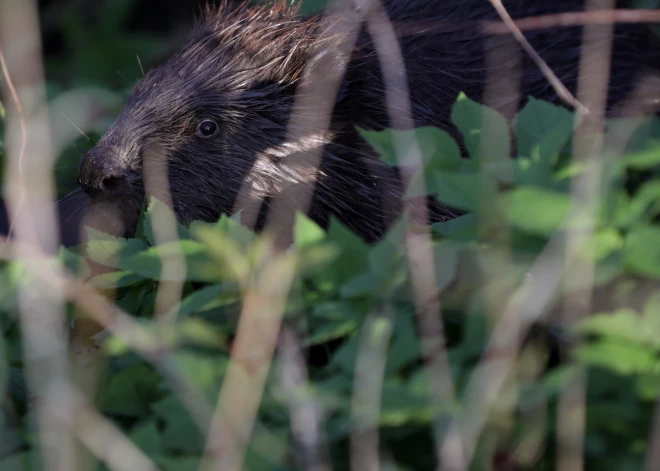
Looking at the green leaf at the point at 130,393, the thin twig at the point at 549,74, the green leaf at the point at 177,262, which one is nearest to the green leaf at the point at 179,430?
the green leaf at the point at 130,393

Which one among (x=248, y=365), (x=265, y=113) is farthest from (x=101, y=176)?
(x=248, y=365)

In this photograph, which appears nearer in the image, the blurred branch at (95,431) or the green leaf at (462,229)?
the blurred branch at (95,431)

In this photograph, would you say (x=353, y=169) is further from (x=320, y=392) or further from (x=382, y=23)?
(x=320, y=392)

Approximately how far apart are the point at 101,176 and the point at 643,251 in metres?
1.63

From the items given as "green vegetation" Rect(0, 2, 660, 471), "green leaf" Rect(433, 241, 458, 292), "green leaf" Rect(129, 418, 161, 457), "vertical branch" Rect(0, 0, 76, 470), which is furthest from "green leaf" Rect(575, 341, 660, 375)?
"vertical branch" Rect(0, 0, 76, 470)

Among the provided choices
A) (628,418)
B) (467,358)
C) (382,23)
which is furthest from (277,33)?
(628,418)

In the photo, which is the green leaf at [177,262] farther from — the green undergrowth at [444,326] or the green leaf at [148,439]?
the green leaf at [148,439]

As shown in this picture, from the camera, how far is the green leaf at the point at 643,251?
1504 millimetres

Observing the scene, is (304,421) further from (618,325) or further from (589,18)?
(589,18)

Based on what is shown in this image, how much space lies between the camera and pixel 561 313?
1.55 metres

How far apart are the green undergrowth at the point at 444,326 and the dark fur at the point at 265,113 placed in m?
0.97

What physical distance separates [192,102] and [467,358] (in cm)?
155

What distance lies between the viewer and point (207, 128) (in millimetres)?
2842

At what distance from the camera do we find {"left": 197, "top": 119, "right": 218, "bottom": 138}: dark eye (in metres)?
2.84
